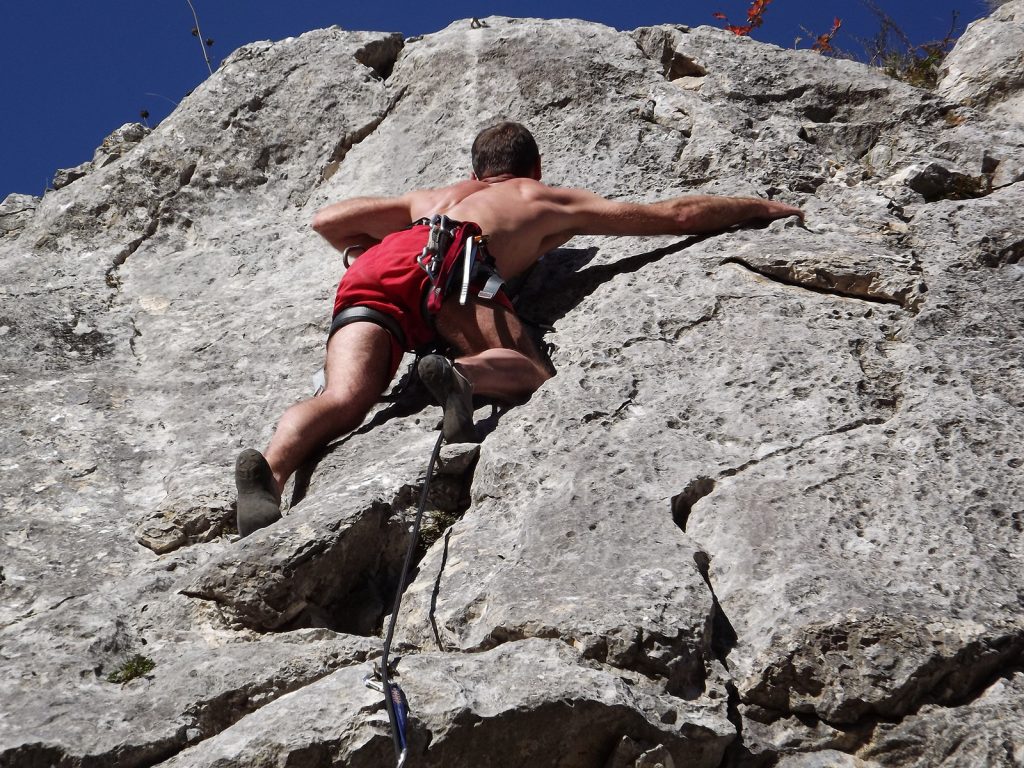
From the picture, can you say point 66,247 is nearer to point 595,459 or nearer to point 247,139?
point 247,139

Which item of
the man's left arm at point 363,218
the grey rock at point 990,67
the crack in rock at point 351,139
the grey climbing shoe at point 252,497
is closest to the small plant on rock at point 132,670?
the grey climbing shoe at point 252,497

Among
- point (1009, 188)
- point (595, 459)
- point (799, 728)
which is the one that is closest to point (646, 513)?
point (595, 459)

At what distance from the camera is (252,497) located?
3363 millimetres

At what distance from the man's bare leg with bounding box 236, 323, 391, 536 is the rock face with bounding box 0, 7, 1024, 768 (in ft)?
0.29

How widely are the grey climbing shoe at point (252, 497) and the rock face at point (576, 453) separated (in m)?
0.09

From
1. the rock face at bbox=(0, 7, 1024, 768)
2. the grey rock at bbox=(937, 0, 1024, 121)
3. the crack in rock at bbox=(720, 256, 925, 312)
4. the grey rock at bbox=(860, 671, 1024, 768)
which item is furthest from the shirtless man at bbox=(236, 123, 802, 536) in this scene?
the grey rock at bbox=(937, 0, 1024, 121)

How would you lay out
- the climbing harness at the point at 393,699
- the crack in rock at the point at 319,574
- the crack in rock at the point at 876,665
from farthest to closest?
the crack in rock at the point at 319,574, the crack in rock at the point at 876,665, the climbing harness at the point at 393,699

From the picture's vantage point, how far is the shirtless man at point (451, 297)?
3.70 meters

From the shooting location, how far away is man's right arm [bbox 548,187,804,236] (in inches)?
180

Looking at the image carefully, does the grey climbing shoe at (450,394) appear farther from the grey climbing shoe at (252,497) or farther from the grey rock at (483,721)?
the grey rock at (483,721)

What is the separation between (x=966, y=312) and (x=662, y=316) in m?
1.06

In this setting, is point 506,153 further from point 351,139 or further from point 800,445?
point 800,445

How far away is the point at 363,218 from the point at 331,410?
1.20 meters

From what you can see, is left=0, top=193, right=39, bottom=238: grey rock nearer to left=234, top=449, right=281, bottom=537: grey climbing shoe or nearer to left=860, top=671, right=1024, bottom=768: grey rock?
left=234, top=449, right=281, bottom=537: grey climbing shoe
